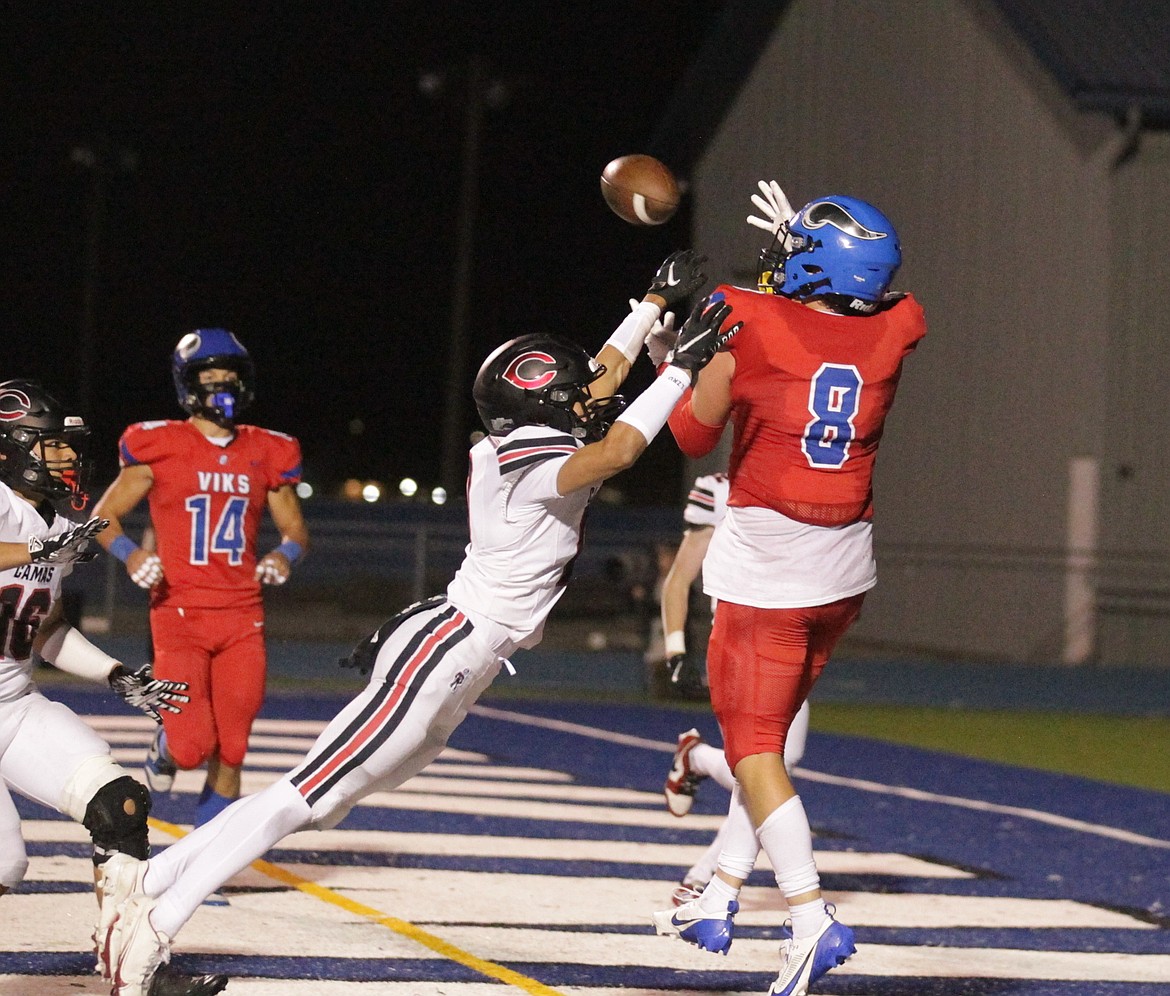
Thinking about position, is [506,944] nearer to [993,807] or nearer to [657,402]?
[657,402]

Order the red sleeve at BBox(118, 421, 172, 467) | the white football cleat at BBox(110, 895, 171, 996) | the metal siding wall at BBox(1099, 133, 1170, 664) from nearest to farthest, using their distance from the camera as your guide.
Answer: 1. the white football cleat at BBox(110, 895, 171, 996)
2. the red sleeve at BBox(118, 421, 172, 467)
3. the metal siding wall at BBox(1099, 133, 1170, 664)

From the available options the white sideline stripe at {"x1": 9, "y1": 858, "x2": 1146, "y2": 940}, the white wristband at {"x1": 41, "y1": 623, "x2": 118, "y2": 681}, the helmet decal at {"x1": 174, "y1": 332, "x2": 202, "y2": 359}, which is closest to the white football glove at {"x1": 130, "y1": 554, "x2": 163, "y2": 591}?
Result: the helmet decal at {"x1": 174, "y1": 332, "x2": 202, "y2": 359}

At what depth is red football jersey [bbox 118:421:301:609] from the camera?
26.5 feet

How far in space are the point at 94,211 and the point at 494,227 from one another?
18.0 m

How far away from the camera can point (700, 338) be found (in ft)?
18.0

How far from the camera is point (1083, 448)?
867 inches

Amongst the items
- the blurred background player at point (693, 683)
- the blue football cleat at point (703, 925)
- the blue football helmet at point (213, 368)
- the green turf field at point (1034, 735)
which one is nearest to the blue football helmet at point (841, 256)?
the blurred background player at point (693, 683)

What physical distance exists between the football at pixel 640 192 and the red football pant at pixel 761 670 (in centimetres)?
154

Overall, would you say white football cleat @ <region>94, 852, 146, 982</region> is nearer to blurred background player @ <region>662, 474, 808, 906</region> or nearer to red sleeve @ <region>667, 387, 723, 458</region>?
red sleeve @ <region>667, 387, 723, 458</region>

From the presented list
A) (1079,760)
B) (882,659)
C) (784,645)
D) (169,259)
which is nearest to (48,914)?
(784,645)

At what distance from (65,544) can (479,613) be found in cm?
118

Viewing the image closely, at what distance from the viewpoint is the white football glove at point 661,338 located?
6.18m

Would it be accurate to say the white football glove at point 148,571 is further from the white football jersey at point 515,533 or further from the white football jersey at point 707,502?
the white football jersey at point 515,533

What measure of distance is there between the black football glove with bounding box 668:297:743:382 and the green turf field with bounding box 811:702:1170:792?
8.44 meters
